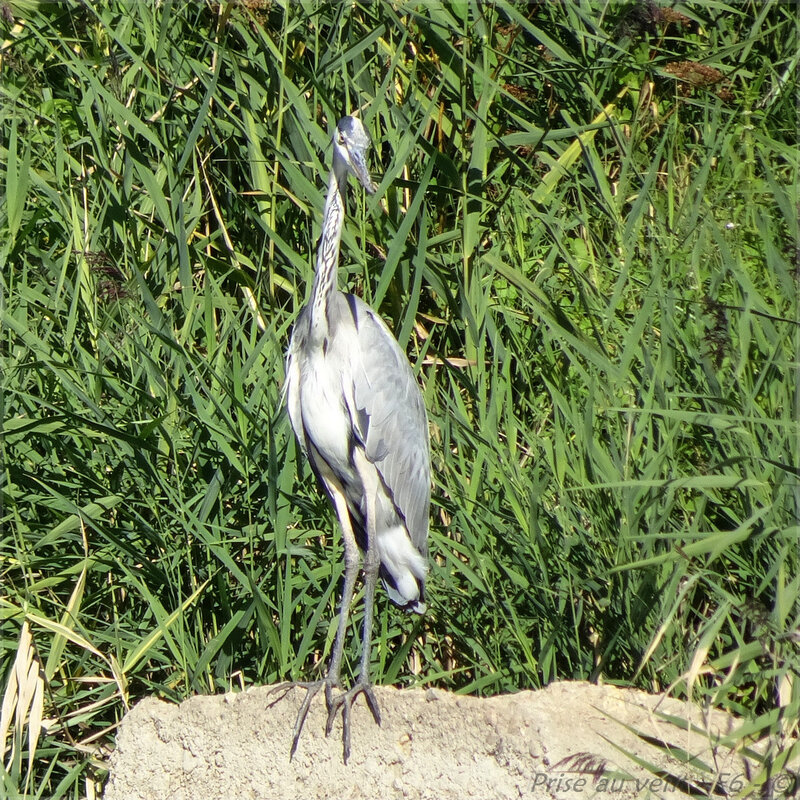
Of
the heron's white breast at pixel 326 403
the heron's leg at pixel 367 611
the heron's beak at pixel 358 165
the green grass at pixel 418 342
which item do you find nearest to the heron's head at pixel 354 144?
the heron's beak at pixel 358 165

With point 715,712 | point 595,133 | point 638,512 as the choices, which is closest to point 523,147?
point 595,133

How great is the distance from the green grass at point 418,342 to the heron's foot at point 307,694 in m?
0.23

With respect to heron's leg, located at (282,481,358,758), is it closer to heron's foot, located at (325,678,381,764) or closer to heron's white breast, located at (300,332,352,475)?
heron's foot, located at (325,678,381,764)

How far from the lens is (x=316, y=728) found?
2529 millimetres

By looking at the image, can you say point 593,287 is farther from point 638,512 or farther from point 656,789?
point 656,789

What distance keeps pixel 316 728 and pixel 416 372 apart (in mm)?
1185

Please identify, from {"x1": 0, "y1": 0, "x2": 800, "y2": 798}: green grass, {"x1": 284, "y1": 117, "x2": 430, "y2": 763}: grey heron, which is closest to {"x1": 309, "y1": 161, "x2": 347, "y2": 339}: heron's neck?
{"x1": 284, "y1": 117, "x2": 430, "y2": 763}: grey heron

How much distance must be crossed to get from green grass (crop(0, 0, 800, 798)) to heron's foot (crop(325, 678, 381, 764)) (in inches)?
12.8

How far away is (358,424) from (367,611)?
51 centimetres

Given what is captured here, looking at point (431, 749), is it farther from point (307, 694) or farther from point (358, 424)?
point (358, 424)

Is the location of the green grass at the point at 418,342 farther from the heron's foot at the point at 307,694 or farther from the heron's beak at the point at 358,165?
the heron's beak at the point at 358,165

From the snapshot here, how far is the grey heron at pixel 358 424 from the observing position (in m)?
2.84

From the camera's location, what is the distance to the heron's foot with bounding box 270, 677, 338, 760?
251 cm

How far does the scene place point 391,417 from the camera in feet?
9.73
